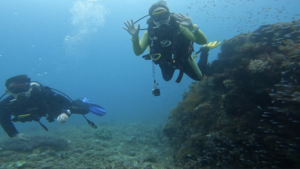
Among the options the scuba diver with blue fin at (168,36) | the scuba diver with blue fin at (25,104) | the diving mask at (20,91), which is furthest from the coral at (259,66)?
the diving mask at (20,91)

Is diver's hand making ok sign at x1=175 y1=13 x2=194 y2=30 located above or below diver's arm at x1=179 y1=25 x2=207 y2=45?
above

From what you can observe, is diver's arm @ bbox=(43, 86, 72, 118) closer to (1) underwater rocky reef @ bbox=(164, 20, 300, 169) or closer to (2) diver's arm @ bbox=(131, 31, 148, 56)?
(2) diver's arm @ bbox=(131, 31, 148, 56)

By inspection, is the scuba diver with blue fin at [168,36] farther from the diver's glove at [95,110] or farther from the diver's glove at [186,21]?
the diver's glove at [95,110]

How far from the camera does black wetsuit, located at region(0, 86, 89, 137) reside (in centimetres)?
491

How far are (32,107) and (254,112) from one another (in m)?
7.73

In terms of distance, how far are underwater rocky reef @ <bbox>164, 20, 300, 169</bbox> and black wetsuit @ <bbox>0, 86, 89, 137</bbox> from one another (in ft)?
17.8

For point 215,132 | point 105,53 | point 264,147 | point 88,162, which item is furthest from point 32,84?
point 105,53

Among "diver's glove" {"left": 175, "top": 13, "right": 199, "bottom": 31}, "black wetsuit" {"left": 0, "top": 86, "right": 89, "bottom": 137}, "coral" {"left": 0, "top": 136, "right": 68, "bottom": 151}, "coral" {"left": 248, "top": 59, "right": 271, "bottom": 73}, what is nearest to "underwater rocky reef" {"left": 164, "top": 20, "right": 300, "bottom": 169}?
"coral" {"left": 248, "top": 59, "right": 271, "bottom": 73}

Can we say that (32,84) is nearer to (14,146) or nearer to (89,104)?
(89,104)

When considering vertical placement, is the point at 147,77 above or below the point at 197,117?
above

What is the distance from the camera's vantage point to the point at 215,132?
4.43 m

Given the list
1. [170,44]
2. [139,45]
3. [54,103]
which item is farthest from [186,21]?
[54,103]

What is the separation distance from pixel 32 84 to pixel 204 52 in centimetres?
731

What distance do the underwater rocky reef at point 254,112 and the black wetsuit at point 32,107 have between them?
544 cm
